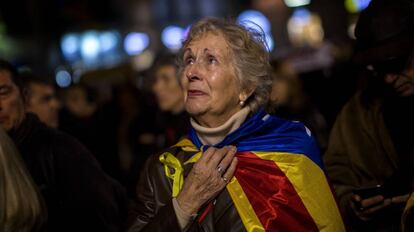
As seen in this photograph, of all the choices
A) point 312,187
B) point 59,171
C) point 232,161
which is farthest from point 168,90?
point 312,187

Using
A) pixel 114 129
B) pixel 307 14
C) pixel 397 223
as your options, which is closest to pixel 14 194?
pixel 397 223

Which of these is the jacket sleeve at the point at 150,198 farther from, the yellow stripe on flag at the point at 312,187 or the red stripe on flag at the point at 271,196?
the yellow stripe on flag at the point at 312,187

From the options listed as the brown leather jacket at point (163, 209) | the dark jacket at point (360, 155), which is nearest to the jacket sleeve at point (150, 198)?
the brown leather jacket at point (163, 209)

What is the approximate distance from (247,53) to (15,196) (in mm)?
1520

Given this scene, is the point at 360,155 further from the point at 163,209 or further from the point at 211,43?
the point at 163,209

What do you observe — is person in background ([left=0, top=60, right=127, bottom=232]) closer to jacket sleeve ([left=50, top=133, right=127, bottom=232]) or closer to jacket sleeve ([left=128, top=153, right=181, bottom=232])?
jacket sleeve ([left=50, top=133, right=127, bottom=232])

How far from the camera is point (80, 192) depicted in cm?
388

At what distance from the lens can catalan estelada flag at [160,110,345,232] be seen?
299cm

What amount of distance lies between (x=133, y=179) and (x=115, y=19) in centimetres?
3725

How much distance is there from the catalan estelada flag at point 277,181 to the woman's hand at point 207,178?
2.2 inches

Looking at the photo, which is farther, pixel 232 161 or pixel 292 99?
pixel 292 99

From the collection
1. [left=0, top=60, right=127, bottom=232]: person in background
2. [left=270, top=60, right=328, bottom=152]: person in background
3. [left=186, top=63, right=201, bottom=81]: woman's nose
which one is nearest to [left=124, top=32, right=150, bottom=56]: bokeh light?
[left=270, top=60, right=328, bottom=152]: person in background

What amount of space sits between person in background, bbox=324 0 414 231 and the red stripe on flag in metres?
0.48

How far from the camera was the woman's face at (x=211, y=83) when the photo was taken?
3.20m
